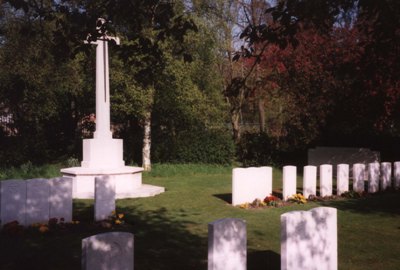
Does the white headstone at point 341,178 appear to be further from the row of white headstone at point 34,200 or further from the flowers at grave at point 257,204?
the row of white headstone at point 34,200

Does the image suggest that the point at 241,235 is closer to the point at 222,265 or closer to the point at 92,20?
the point at 222,265

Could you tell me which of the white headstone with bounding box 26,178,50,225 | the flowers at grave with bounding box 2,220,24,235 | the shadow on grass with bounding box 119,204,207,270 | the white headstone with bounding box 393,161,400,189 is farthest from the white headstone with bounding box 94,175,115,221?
the white headstone with bounding box 393,161,400,189

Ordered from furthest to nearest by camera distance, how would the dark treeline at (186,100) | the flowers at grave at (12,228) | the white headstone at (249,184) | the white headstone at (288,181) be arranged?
the dark treeline at (186,100) < the white headstone at (288,181) < the white headstone at (249,184) < the flowers at grave at (12,228)

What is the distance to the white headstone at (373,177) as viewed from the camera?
12219 mm

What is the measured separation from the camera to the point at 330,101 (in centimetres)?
1653

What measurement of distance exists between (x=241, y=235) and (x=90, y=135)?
17620mm

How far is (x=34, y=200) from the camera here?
7.88 metres

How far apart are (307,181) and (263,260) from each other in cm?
555

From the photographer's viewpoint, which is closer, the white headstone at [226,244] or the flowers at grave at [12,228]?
the white headstone at [226,244]

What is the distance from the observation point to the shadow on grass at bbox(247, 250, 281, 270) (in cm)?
565

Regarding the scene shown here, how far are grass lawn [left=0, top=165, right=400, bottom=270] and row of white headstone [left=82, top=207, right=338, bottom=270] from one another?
143 centimetres

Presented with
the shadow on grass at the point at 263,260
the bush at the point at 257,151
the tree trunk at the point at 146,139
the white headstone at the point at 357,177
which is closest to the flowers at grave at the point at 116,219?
the shadow on grass at the point at 263,260

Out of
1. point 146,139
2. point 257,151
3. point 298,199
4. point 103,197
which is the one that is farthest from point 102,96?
point 257,151

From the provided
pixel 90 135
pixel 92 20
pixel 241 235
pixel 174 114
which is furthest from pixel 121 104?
pixel 241 235
